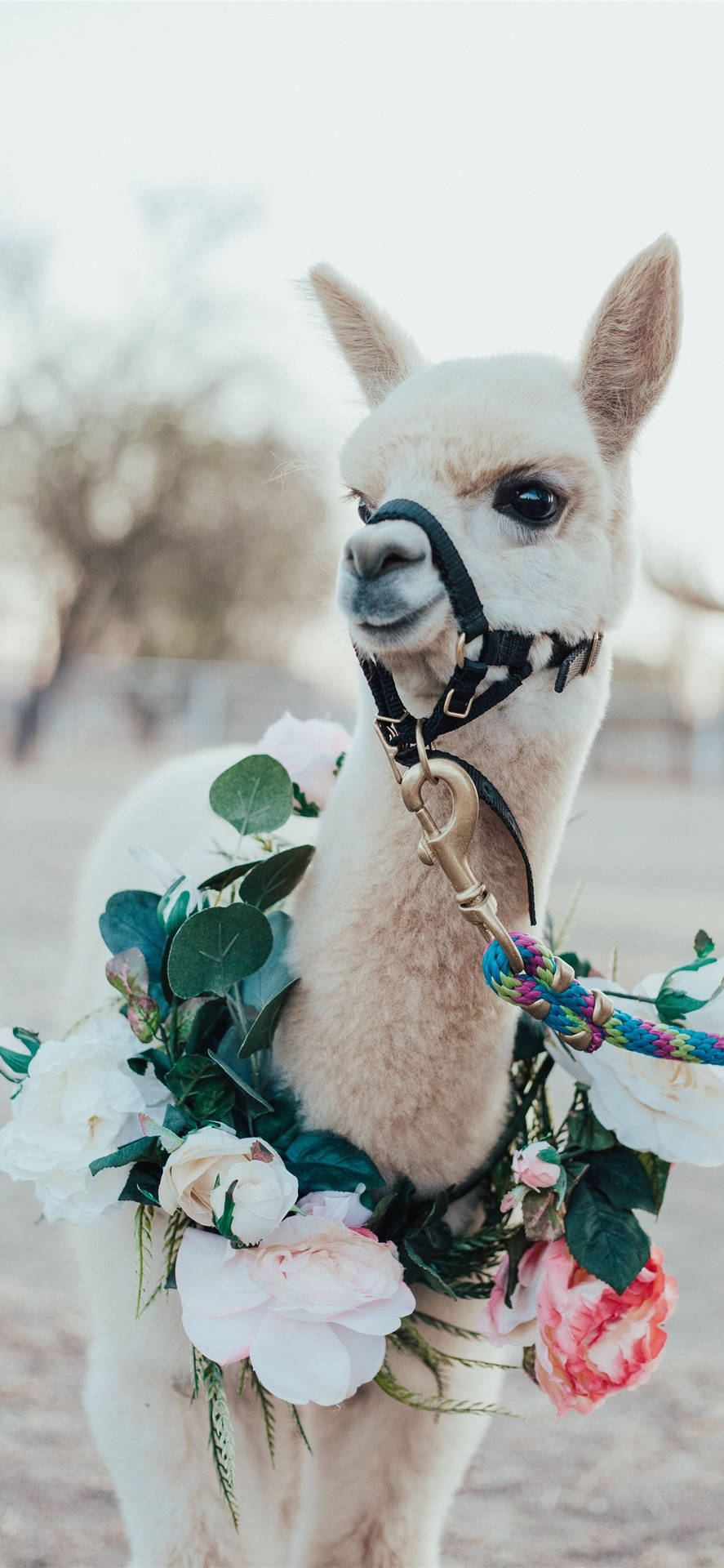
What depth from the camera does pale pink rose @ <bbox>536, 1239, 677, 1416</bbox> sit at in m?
1.46

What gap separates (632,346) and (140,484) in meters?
18.1

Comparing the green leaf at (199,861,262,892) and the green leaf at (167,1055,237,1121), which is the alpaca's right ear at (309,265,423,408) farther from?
the green leaf at (167,1055,237,1121)

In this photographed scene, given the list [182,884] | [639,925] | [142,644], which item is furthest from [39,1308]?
[142,644]

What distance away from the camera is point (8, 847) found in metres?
9.74

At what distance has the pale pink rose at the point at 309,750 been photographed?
186 cm

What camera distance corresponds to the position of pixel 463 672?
4.23ft

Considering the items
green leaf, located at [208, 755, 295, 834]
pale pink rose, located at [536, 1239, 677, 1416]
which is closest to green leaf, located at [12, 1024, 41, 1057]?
green leaf, located at [208, 755, 295, 834]

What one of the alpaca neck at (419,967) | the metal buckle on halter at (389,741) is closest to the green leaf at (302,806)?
the alpaca neck at (419,967)

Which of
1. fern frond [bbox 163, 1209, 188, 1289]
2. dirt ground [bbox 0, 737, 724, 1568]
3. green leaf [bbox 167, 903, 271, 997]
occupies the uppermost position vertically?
green leaf [bbox 167, 903, 271, 997]

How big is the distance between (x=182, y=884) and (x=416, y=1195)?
542 millimetres

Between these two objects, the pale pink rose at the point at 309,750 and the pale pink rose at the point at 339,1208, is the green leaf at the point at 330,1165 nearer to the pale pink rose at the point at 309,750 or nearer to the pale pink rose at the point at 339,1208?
the pale pink rose at the point at 339,1208

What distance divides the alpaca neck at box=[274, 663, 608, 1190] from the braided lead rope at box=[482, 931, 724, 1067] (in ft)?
0.31

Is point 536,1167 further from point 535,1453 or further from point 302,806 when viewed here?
point 535,1453

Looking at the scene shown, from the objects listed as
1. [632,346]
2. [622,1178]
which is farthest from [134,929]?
[632,346]
